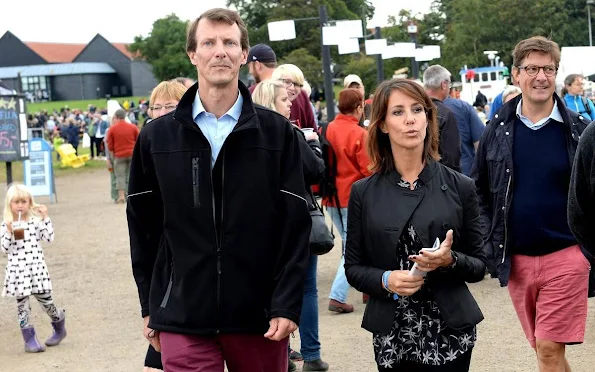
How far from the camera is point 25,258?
8523mm

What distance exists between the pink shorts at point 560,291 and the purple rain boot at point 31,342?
466cm

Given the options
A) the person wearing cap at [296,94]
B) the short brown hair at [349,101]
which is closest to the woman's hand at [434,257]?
the person wearing cap at [296,94]

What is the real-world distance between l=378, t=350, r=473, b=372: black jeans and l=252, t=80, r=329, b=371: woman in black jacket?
1575 mm

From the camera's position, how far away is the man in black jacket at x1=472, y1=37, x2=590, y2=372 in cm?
541

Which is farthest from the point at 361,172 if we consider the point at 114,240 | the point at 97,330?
the point at 114,240

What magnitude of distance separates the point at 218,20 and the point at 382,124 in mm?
860

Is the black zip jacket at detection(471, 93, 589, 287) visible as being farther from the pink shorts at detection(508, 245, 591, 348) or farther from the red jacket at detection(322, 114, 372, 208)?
the red jacket at detection(322, 114, 372, 208)

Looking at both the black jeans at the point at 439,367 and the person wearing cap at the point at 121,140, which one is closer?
the black jeans at the point at 439,367

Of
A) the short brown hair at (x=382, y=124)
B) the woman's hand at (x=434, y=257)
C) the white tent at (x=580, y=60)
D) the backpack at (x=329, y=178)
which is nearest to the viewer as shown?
the woman's hand at (x=434, y=257)

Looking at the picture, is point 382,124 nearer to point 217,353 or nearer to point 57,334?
point 217,353

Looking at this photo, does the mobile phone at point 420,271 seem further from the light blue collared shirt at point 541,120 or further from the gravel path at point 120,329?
the gravel path at point 120,329

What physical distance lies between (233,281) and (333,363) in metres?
3.60

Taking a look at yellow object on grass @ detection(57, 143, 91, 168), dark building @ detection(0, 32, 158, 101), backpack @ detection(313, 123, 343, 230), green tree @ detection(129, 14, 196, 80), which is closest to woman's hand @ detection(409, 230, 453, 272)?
backpack @ detection(313, 123, 343, 230)

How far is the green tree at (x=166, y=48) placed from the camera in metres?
123
